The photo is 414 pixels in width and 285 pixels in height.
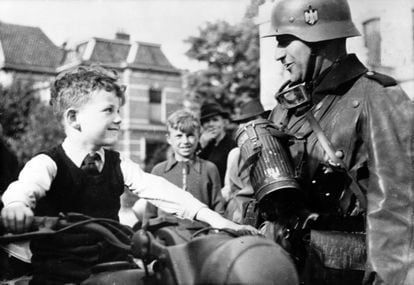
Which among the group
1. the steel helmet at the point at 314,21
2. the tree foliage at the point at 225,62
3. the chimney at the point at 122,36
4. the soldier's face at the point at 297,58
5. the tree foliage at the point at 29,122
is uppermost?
the chimney at the point at 122,36

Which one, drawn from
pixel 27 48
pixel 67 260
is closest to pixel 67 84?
pixel 67 260

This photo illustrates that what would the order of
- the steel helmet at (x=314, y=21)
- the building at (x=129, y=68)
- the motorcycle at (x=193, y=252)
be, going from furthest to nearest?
the building at (x=129, y=68) → the steel helmet at (x=314, y=21) → the motorcycle at (x=193, y=252)

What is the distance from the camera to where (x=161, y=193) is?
269 cm

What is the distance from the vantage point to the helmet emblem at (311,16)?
3094 mm

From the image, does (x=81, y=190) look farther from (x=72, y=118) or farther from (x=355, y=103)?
(x=355, y=103)

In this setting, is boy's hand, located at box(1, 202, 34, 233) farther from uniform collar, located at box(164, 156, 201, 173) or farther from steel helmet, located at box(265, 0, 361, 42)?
uniform collar, located at box(164, 156, 201, 173)

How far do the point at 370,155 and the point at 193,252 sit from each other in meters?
1.19

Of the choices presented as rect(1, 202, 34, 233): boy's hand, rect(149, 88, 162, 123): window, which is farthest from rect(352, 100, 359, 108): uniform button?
rect(149, 88, 162, 123): window

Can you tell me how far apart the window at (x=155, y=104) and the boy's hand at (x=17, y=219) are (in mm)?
30576

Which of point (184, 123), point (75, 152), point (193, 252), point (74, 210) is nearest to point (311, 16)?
point (75, 152)

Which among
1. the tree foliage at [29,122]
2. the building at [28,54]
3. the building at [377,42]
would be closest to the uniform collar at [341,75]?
the building at [377,42]

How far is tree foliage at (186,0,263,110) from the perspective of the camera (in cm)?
2317

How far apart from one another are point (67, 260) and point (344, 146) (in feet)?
4.02

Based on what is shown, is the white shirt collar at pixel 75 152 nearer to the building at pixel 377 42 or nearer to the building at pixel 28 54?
the building at pixel 377 42
